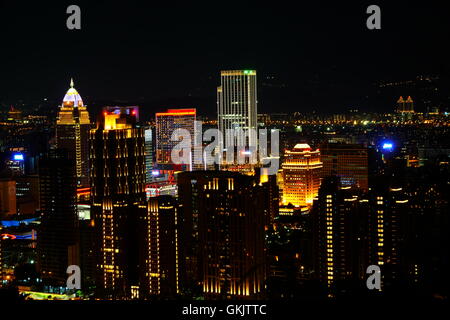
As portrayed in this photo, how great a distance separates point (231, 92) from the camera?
17.6 metres

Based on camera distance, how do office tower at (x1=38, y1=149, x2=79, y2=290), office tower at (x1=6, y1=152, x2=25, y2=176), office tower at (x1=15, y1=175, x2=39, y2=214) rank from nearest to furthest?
office tower at (x1=38, y1=149, x2=79, y2=290)
office tower at (x1=15, y1=175, x2=39, y2=214)
office tower at (x1=6, y1=152, x2=25, y2=176)

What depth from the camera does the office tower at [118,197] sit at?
28.4 feet

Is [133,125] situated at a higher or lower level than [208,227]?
higher

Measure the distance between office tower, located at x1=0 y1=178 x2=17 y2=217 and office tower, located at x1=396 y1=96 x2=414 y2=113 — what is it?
285 inches

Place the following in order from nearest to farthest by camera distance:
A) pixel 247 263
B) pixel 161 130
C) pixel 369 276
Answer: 1. pixel 369 276
2. pixel 247 263
3. pixel 161 130

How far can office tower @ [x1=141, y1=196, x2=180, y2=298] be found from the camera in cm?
815

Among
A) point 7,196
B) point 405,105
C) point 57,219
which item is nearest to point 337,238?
point 405,105

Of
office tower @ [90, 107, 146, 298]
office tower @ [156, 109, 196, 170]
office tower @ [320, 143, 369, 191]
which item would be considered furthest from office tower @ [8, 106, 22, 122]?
office tower @ [320, 143, 369, 191]

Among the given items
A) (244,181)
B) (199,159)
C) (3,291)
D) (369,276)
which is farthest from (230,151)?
(3,291)

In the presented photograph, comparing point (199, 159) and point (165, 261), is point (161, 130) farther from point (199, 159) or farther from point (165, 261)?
point (165, 261)

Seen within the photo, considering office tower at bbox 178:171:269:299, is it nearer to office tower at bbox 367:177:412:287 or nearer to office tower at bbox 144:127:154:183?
office tower at bbox 367:177:412:287

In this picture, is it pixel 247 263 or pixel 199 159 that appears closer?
pixel 247 263

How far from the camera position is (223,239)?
805cm
